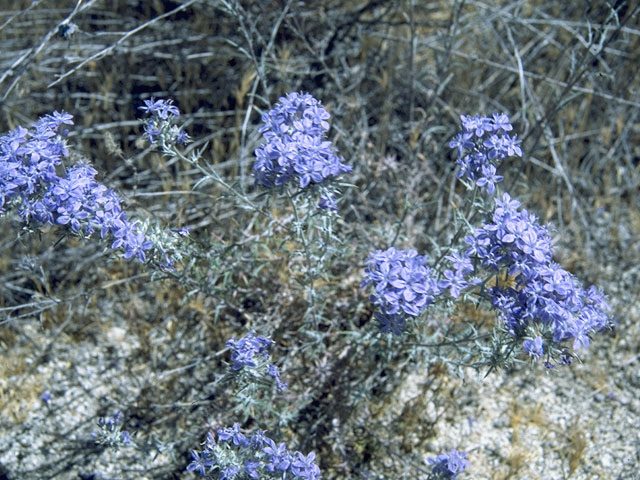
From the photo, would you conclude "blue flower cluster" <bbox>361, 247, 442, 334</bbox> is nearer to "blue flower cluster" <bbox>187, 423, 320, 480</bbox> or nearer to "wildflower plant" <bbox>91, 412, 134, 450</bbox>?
"blue flower cluster" <bbox>187, 423, 320, 480</bbox>

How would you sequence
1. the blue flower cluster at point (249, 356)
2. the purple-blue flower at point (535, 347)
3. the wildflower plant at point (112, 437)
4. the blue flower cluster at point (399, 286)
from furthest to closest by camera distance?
the wildflower plant at point (112, 437), the blue flower cluster at point (249, 356), the blue flower cluster at point (399, 286), the purple-blue flower at point (535, 347)

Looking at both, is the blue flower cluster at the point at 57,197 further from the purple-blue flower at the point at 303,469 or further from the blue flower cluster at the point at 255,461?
the purple-blue flower at the point at 303,469

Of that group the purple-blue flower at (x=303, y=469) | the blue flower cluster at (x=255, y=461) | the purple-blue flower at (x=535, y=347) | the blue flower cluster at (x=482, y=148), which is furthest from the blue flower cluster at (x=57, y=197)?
the purple-blue flower at (x=535, y=347)

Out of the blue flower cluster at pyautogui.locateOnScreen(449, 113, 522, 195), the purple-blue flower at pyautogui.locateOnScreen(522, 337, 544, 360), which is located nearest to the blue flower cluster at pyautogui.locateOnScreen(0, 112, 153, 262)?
the blue flower cluster at pyautogui.locateOnScreen(449, 113, 522, 195)

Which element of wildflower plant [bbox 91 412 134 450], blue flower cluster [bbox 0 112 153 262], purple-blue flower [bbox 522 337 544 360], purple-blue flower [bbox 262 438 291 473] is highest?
blue flower cluster [bbox 0 112 153 262]

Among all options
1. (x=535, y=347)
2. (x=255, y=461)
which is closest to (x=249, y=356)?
(x=255, y=461)

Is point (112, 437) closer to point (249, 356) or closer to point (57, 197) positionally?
point (249, 356)
